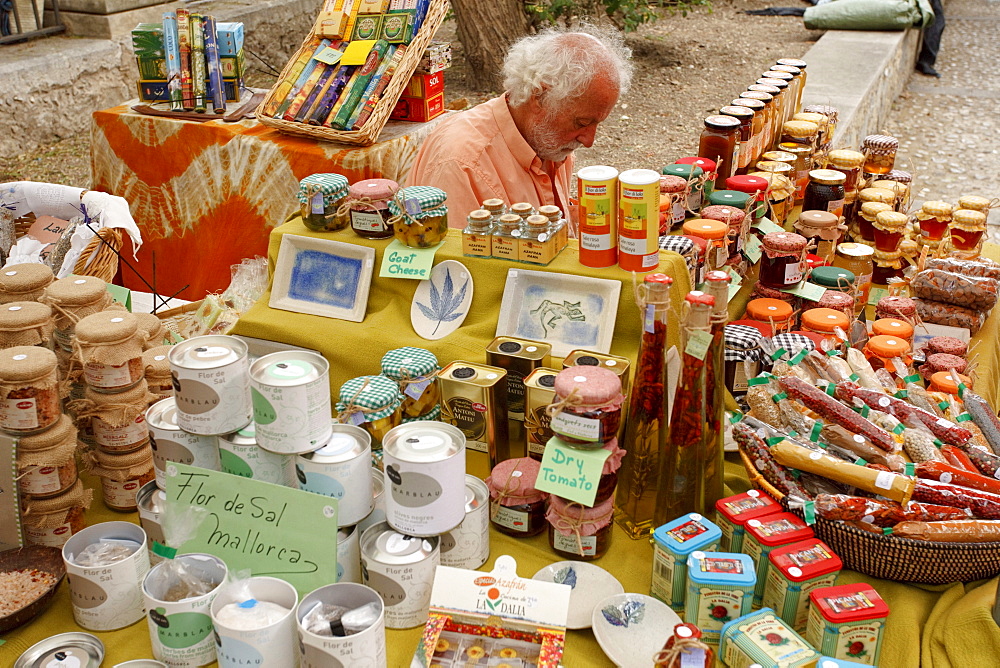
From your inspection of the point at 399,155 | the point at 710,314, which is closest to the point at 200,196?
the point at 399,155

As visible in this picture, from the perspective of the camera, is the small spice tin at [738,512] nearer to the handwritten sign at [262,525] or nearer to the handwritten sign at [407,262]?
the handwritten sign at [262,525]

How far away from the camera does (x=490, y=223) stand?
194cm

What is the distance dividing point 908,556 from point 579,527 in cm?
56

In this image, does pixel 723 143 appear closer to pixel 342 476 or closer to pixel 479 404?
pixel 479 404

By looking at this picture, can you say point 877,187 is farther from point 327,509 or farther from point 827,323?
point 327,509

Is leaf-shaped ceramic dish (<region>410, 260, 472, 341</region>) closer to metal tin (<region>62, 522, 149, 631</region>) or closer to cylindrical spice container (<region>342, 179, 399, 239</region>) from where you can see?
cylindrical spice container (<region>342, 179, 399, 239</region>)

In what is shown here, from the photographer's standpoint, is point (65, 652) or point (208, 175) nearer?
point (65, 652)

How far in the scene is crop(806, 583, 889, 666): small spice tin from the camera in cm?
126

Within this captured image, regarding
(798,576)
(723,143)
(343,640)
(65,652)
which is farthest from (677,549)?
(723,143)

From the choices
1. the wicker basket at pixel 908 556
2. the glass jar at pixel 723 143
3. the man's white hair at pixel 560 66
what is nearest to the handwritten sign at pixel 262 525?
the wicker basket at pixel 908 556

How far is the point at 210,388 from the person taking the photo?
4.62 ft

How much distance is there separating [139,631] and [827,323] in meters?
1.66

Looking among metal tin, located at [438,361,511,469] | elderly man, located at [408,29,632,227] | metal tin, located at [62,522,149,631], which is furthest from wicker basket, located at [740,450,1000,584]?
elderly man, located at [408,29,632,227]

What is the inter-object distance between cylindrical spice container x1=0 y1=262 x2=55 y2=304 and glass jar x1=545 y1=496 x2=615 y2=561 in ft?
4.09
